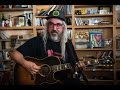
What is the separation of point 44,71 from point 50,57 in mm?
199

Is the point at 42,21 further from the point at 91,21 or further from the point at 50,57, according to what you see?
the point at 91,21

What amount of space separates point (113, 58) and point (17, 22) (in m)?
1.38

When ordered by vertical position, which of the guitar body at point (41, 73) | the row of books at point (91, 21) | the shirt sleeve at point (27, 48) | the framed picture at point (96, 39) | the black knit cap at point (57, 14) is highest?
the black knit cap at point (57, 14)

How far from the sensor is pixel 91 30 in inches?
154

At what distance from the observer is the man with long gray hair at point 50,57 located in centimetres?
376

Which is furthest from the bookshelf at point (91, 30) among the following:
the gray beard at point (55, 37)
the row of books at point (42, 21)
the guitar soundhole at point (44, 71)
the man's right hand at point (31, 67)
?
the guitar soundhole at point (44, 71)

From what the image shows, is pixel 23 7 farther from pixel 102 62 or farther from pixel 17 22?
pixel 102 62

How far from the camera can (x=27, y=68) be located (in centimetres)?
379

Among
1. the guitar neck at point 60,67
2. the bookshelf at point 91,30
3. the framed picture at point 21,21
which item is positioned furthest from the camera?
the framed picture at point 21,21

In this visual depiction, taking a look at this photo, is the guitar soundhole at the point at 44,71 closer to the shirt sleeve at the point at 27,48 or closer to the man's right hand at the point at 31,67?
the man's right hand at the point at 31,67

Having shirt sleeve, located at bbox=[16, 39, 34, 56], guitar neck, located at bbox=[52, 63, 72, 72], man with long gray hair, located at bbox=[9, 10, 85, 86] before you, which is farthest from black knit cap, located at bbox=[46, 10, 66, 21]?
guitar neck, located at bbox=[52, 63, 72, 72]

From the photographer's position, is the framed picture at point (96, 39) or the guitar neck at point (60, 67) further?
the framed picture at point (96, 39)

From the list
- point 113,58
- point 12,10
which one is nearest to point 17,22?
point 12,10
